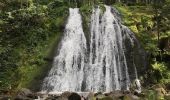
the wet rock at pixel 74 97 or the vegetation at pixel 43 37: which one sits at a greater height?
the vegetation at pixel 43 37

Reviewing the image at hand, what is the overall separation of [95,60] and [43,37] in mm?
5640

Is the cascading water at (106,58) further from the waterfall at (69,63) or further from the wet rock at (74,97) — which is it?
the wet rock at (74,97)

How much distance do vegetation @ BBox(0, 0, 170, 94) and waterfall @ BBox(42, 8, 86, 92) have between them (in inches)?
27.4

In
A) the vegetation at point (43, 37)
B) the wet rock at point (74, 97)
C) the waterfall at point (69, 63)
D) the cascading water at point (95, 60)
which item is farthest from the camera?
the vegetation at point (43, 37)

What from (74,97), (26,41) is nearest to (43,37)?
(26,41)

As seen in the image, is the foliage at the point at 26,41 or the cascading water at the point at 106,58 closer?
the cascading water at the point at 106,58

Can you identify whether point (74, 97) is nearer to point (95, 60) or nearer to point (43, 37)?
point (95, 60)

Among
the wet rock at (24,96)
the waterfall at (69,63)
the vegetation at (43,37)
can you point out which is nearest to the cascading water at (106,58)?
the waterfall at (69,63)

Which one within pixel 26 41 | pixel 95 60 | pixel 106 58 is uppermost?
pixel 26 41

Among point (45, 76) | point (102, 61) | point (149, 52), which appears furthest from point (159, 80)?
point (45, 76)

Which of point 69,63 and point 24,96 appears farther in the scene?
point 69,63

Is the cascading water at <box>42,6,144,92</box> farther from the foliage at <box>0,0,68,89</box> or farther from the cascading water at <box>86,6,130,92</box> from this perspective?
the foliage at <box>0,0,68,89</box>

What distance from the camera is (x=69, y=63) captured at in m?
28.4

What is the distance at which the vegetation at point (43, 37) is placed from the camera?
90.3 ft
